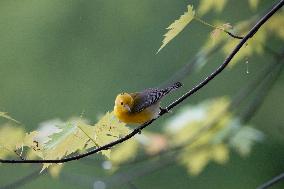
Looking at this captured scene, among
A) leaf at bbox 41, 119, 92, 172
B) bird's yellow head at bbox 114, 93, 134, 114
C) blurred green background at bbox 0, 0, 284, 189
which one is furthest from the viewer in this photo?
blurred green background at bbox 0, 0, 284, 189

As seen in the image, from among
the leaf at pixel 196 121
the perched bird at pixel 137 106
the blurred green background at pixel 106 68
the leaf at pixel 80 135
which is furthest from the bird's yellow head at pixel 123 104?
the blurred green background at pixel 106 68

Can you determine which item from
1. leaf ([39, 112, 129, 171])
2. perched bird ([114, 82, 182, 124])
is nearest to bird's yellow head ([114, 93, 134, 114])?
perched bird ([114, 82, 182, 124])

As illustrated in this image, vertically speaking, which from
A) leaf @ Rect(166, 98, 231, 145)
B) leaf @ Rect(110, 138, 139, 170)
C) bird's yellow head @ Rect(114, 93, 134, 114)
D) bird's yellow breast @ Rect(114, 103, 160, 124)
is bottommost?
bird's yellow breast @ Rect(114, 103, 160, 124)

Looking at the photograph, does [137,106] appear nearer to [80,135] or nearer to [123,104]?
[123,104]

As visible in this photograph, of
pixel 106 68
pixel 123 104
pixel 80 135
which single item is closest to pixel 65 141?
pixel 80 135

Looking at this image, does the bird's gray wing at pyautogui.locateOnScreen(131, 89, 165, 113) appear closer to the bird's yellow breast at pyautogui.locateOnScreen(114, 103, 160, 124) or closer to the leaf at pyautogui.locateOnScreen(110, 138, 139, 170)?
the bird's yellow breast at pyautogui.locateOnScreen(114, 103, 160, 124)

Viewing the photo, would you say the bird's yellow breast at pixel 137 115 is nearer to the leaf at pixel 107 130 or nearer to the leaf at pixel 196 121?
the leaf at pixel 107 130

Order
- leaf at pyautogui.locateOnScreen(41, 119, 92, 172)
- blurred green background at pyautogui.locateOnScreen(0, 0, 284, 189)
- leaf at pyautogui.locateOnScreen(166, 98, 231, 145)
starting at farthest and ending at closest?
blurred green background at pyautogui.locateOnScreen(0, 0, 284, 189), leaf at pyautogui.locateOnScreen(166, 98, 231, 145), leaf at pyautogui.locateOnScreen(41, 119, 92, 172)
